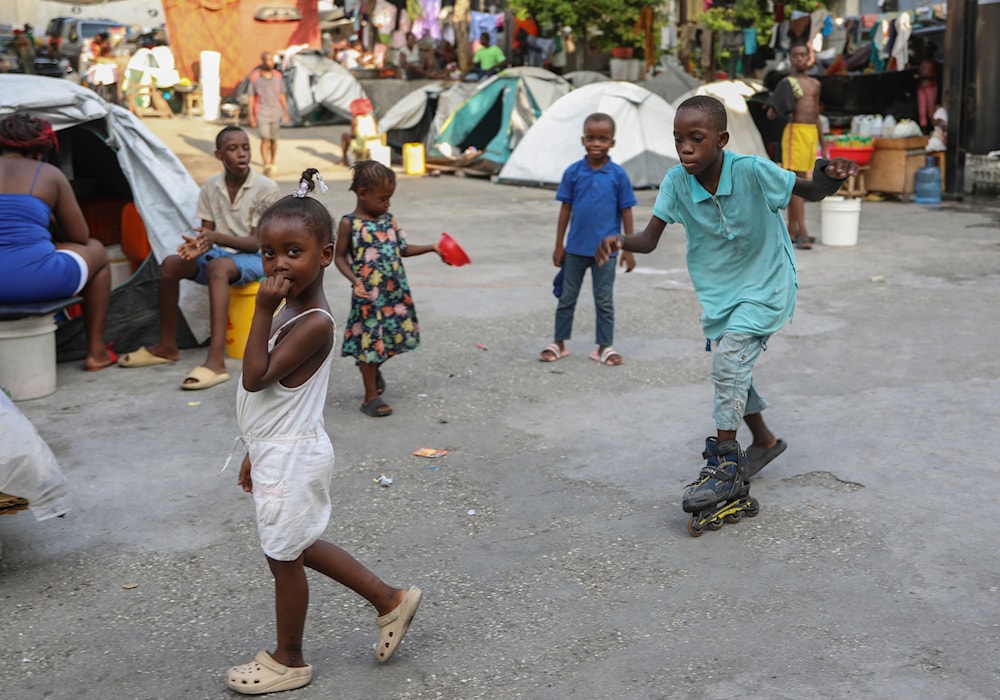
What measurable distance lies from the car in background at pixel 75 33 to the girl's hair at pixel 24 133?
2343cm

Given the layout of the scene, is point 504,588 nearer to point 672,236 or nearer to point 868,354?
point 868,354

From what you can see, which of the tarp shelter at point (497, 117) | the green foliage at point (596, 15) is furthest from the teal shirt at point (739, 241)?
the green foliage at point (596, 15)

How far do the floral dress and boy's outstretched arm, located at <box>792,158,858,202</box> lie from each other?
240 centimetres

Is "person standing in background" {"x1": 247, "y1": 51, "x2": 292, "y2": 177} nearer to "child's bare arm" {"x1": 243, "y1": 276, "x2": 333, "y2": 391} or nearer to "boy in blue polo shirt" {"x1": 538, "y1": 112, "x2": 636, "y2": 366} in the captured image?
"boy in blue polo shirt" {"x1": 538, "y1": 112, "x2": 636, "y2": 366}

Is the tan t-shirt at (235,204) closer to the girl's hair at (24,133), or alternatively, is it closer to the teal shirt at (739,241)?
the girl's hair at (24,133)

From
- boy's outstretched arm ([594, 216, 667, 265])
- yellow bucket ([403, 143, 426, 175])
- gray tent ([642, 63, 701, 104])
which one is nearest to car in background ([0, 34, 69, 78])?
yellow bucket ([403, 143, 426, 175])

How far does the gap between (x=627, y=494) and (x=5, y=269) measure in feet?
12.3

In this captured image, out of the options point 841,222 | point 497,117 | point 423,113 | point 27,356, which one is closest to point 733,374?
point 27,356

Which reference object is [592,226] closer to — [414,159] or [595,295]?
[595,295]

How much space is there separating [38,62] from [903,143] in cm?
1849

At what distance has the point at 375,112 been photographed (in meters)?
22.9

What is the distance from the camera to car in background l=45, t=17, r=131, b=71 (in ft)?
92.7

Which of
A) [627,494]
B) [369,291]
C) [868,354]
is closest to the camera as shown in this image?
[627,494]

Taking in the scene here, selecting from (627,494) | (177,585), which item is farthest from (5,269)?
(627,494)
